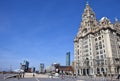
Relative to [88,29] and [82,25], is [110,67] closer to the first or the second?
[88,29]

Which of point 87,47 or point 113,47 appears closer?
point 113,47

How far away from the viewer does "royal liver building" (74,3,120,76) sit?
11106cm

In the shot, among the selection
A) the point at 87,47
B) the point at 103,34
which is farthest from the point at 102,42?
the point at 87,47

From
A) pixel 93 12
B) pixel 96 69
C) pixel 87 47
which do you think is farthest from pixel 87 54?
pixel 93 12

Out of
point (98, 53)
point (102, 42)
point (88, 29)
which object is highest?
point (88, 29)

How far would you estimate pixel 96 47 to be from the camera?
12400 centimetres

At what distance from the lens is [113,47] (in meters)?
116

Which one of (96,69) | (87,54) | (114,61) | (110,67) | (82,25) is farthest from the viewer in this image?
(82,25)

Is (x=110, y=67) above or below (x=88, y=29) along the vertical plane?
below

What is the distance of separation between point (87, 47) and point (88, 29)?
608 inches

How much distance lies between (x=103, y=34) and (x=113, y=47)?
11.9 meters

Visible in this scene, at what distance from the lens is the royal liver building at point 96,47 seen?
364 ft

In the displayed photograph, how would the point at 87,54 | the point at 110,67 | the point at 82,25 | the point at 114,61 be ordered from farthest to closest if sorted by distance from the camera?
the point at 82,25
the point at 87,54
the point at 114,61
the point at 110,67

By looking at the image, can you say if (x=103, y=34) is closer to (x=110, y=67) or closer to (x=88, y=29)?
(x=88, y=29)
